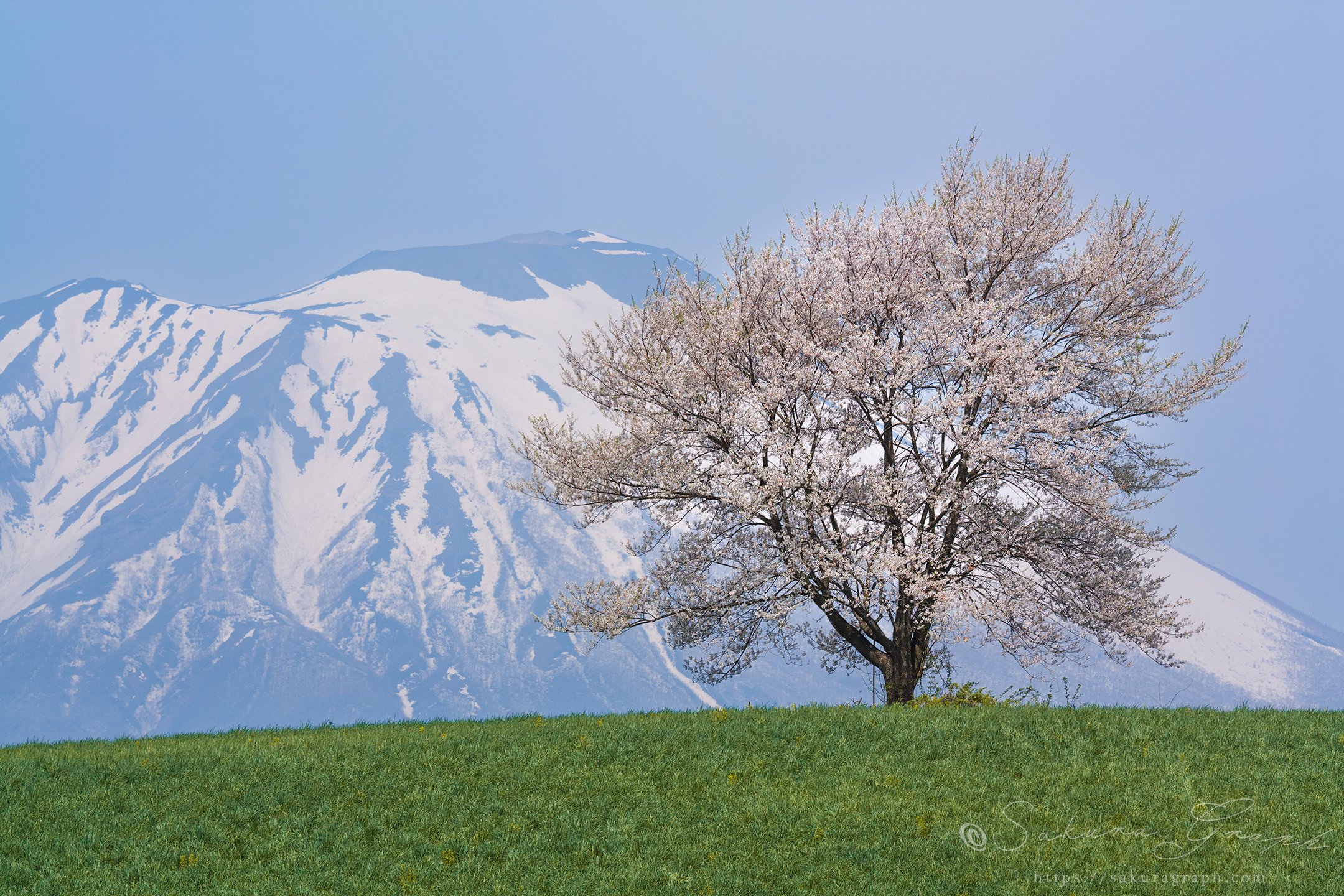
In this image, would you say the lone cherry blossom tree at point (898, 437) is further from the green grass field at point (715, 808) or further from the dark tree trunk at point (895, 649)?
the green grass field at point (715, 808)

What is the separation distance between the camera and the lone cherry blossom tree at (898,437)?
684 inches

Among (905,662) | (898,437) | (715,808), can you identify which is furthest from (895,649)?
(715,808)

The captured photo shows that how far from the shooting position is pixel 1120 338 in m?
18.9

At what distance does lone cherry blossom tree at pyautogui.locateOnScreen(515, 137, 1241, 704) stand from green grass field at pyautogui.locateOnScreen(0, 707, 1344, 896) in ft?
15.2

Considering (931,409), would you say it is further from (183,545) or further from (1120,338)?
(183,545)

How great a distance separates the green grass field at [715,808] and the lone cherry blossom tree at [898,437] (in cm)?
462

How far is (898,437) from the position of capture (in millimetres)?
18859

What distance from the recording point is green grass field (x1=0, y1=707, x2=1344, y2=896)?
920 centimetres

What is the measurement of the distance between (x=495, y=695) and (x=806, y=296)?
174206 mm

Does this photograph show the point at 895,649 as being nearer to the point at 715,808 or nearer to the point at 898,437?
the point at 898,437

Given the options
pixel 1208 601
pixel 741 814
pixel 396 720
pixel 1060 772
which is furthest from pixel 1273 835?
pixel 1208 601

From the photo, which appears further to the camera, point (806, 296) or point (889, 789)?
point (806, 296)

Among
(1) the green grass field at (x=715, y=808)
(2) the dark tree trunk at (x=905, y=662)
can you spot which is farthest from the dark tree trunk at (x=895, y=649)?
(1) the green grass field at (x=715, y=808)

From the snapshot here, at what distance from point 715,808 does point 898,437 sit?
10232mm
